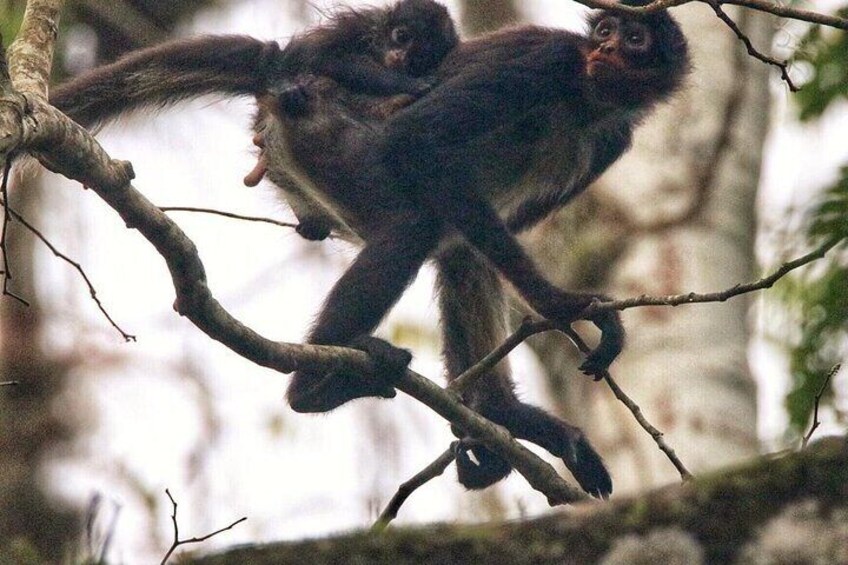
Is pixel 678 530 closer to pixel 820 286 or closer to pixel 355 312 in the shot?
pixel 355 312

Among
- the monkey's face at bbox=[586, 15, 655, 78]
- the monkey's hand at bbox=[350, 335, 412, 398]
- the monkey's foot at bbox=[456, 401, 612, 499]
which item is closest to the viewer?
the monkey's hand at bbox=[350, 335, 412, 398]

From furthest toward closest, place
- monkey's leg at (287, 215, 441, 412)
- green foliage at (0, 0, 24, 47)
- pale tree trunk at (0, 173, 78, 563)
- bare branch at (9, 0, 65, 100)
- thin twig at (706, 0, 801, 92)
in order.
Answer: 1. pale tree trunk at (0, 173, 78, 563)
2. green foliage at (0, 0, 24, 47)
3. monkey's leg at (287, 215, 441, 412)
4. bare branch at (9, 0, 65, 100)
5. thin twig at (706, 0, 801, 92)

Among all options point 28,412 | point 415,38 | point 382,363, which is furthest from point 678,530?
point 28,412

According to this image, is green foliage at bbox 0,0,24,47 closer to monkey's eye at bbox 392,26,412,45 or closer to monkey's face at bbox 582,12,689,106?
monkey's eye at bbox 392,26,412,45

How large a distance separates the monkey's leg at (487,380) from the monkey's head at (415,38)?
99 centimetres

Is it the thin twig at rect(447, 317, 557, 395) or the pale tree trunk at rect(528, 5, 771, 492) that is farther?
the pale tree trunk at rect(528, 5, 771, 492)

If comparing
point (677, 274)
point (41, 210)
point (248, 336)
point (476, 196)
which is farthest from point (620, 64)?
point (41, 210)

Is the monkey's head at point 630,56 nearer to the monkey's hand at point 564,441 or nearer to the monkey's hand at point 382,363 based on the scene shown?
the monkey's hand at point 564,441

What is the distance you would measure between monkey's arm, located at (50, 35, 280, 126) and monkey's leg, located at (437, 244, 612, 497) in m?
1.29

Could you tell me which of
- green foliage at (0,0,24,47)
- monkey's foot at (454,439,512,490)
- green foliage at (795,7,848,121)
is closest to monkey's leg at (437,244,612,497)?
monkey's foot at (454,439,512,490)

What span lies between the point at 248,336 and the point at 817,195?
2.63m

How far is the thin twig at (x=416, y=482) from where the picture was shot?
11.9 ft

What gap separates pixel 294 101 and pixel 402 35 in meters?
0.95

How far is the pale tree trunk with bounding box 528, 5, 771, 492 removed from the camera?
8.81 metres
